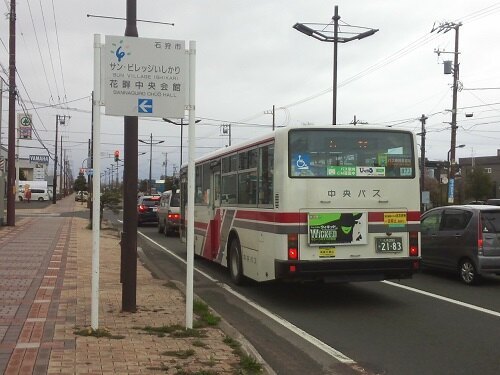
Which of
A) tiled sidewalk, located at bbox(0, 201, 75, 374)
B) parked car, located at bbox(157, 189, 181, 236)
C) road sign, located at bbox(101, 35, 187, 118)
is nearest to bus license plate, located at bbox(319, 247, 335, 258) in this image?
road sign, located at bbox(101, 35, 187, 118)

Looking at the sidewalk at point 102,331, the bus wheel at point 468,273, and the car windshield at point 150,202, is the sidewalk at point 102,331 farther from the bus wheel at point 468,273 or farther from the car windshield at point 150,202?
the car windshield at point 150,202

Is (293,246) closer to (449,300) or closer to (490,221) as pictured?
(449,300)

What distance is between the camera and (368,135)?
941cm

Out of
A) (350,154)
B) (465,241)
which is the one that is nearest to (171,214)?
(465,241)

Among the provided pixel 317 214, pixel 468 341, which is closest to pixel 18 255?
pixel 317 214

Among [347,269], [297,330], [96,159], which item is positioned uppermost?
[96,159]

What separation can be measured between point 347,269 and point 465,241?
3.84 metres

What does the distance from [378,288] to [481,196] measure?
54.0m

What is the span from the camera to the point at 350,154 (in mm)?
9281

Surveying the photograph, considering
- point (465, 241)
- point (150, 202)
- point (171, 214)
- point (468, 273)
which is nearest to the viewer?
point (468, 273)

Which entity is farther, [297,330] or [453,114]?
[453,114]

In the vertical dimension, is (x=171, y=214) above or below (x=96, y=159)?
below

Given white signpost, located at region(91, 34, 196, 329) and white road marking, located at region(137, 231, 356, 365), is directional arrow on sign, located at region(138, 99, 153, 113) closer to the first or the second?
white signpost, located at region(91, 34, 196, 329)

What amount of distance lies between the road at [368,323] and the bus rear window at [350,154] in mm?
2199
